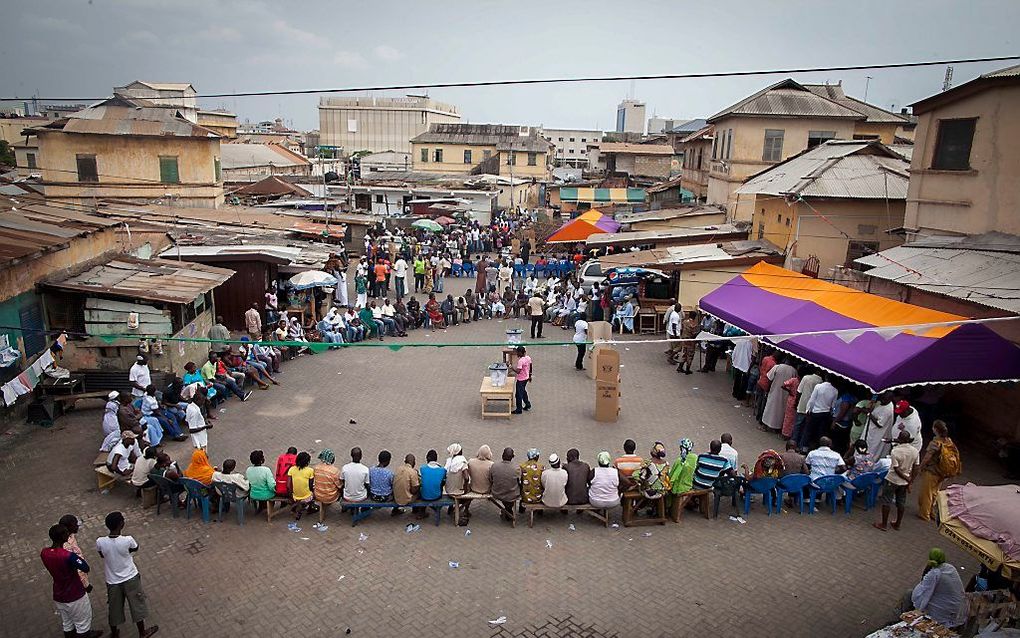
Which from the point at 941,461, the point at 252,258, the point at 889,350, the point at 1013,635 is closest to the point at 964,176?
the point at 889,350

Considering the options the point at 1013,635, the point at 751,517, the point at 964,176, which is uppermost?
the point at 964,176

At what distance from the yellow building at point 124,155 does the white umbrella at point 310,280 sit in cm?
1502

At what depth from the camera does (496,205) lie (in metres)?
47.1

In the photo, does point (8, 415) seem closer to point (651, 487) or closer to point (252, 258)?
point (252, 258)

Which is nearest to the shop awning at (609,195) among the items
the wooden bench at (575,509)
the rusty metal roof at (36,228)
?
the rusty metal roof at (36,228)

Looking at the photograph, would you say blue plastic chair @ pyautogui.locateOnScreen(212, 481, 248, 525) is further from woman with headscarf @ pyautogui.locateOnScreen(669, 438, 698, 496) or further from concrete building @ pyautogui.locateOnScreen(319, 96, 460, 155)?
concrete building @ pyautogui.locateOnScreen(319, 96, 460, 155)

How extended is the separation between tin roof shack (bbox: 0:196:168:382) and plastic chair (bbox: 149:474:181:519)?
10.7 ft

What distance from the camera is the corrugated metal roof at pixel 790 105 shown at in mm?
27000

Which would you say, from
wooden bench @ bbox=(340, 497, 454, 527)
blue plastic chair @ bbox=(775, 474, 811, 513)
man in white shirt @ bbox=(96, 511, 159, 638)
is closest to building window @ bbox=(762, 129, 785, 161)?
blue plastic chair @ bbox=(775, 474, 811, 513)

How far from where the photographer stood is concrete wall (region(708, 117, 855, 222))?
27.3 metres

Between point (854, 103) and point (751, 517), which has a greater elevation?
point (854, 103)

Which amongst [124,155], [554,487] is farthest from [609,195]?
[554,487]

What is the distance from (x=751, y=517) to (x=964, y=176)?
978 cm

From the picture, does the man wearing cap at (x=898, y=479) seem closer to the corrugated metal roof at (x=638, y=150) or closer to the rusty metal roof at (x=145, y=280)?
the rusty metal roof at (x=145, y=280)
